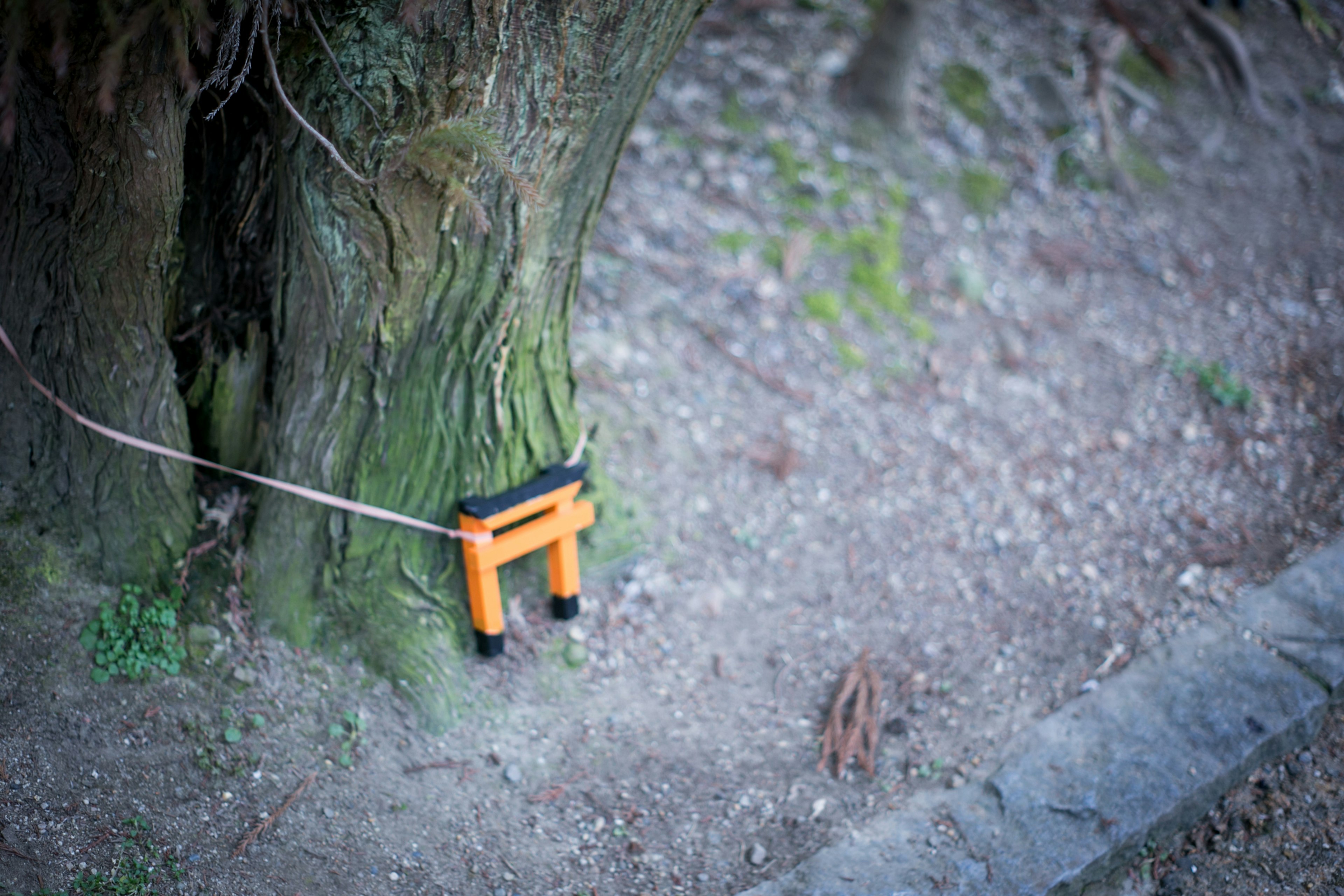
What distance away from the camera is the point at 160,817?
6.79 feet

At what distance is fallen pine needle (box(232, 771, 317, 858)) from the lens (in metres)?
2.09

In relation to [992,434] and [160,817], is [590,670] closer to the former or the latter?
[160,817]

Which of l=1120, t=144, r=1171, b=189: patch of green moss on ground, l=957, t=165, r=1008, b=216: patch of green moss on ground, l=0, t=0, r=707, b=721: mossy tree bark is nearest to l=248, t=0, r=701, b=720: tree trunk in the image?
l=0, t=0, r=707, b=721: mossy tree bark

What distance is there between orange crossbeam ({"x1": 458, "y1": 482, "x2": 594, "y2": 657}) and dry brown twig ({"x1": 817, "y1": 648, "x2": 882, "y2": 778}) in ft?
3.12

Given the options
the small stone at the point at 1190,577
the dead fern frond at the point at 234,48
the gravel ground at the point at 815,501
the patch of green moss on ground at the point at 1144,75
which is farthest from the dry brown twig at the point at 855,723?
the patch of green moss on ground at the point at 1144,75

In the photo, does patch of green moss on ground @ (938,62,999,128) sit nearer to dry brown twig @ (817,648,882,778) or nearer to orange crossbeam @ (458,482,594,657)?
dry brown twig @ (817,648,882,778)

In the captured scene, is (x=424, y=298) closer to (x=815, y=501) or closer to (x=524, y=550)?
(x=524, y=550)

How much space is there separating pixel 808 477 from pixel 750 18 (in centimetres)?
356

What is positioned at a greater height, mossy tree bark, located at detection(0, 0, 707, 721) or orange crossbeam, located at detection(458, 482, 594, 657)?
mossy tree bark, located at detection(0, 0, 707, 721)

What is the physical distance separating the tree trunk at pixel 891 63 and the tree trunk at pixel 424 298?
329 centimetres

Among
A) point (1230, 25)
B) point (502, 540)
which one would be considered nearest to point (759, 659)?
point (502, 540)

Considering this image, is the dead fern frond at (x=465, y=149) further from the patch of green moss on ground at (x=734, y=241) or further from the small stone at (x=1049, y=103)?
the small stone at (x=1049, y=103)

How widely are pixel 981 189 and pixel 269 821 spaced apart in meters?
4.83

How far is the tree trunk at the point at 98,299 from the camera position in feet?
6.06
